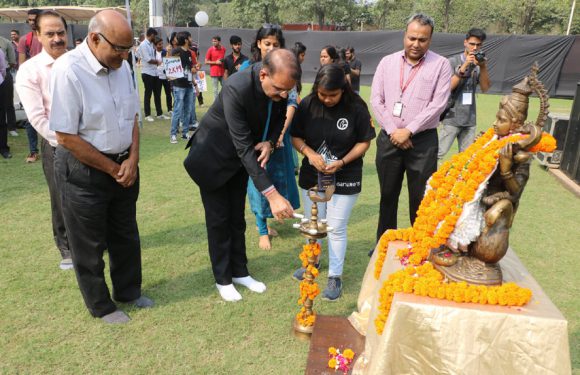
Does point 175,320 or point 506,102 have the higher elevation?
point 506,102

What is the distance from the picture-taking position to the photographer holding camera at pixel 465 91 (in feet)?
15.9

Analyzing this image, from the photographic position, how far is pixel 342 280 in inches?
146

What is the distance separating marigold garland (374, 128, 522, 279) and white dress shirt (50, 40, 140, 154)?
75.3 inches

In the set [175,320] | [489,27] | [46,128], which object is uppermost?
[489,27]

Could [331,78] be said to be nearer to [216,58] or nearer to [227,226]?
[227,226]

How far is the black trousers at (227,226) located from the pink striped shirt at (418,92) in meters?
1.30

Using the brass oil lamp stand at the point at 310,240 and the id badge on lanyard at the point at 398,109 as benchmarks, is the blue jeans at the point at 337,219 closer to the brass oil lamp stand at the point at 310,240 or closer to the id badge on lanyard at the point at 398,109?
the brass oil lamp stand at the point at 310,240

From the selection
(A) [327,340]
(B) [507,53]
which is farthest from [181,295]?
(B) [507,53]

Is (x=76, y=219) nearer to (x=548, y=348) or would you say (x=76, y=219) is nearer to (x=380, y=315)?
(x=380, y=315)

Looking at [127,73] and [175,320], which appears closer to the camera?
[127,73]

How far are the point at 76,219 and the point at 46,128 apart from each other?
1017 mm

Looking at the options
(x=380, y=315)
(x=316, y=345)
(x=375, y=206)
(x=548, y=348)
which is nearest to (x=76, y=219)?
(x=316, y=345)

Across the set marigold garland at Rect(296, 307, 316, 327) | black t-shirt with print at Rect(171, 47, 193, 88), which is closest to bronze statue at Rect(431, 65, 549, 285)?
marigold garland at Rect(296, 307, 316, 327)

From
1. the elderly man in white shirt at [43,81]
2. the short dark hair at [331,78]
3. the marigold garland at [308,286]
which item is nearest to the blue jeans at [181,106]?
the elderly man in white shirt at [43,81]
